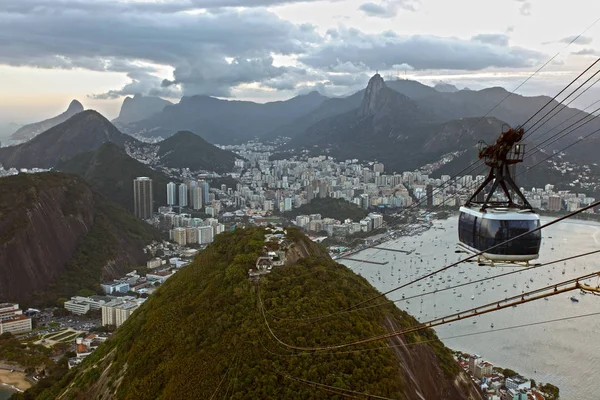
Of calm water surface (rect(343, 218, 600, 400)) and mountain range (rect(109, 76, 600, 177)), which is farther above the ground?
mountain range (rect(109, 76, 600, 177))

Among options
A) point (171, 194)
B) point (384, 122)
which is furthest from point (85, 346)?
point (384, 122)

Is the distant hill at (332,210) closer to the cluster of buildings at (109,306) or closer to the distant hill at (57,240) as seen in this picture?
the distant hill at (57,240)

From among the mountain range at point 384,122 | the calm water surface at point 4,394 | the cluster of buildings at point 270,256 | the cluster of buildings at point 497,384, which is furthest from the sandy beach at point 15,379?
the mountain range at point 384,122

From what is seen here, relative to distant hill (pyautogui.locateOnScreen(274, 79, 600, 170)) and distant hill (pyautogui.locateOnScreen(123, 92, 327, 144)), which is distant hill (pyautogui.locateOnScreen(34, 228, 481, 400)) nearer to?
distant hill (pyautogui.locateOnScreen(274, 79, 600, 170))

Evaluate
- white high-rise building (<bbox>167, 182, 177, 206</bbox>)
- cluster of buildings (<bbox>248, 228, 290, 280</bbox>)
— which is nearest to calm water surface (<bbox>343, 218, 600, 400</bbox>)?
cluster of buildings (<bbox>248, 228, 290, 280</bbox>)

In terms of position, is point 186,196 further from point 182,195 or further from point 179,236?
point 179,236

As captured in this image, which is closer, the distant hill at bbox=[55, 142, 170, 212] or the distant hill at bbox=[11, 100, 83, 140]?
the distant hill at bbox=[55, 142, 170, 212]
